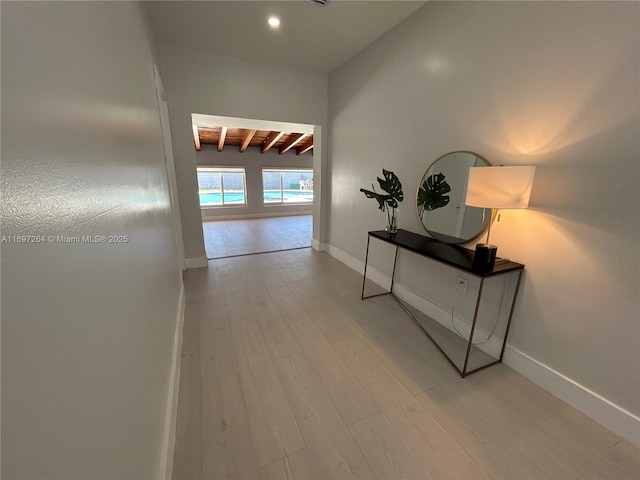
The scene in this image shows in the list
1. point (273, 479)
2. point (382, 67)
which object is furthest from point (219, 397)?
point (382, 67)

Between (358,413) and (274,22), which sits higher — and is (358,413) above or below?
below

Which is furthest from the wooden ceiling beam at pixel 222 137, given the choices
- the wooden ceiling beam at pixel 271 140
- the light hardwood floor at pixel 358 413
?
the light hardwood floor at pixel 358 413

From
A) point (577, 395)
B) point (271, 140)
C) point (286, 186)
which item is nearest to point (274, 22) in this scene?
point (577, 395)

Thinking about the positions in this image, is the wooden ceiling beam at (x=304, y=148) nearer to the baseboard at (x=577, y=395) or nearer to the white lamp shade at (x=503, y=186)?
the white lamp shade at (x=503, y=186)

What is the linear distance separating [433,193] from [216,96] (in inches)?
115

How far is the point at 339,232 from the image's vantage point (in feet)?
12.7

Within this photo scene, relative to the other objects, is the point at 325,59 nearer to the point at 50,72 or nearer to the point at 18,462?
the point at 50,72

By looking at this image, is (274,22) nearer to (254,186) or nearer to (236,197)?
(254,186)

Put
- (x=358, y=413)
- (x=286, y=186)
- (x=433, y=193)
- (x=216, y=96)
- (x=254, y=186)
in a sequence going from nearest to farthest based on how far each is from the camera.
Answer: (x=358, y=413) → (x=433, y=193) → (x=216, y=96) → (x=254, y=186) → (x=286, y=186)

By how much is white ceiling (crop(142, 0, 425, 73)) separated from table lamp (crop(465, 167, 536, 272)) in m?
1.81

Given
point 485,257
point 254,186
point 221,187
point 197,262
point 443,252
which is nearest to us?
point 485,257

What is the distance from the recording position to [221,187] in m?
7.68

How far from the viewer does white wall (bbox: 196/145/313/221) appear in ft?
23.6

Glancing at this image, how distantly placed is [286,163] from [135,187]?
7.41m
